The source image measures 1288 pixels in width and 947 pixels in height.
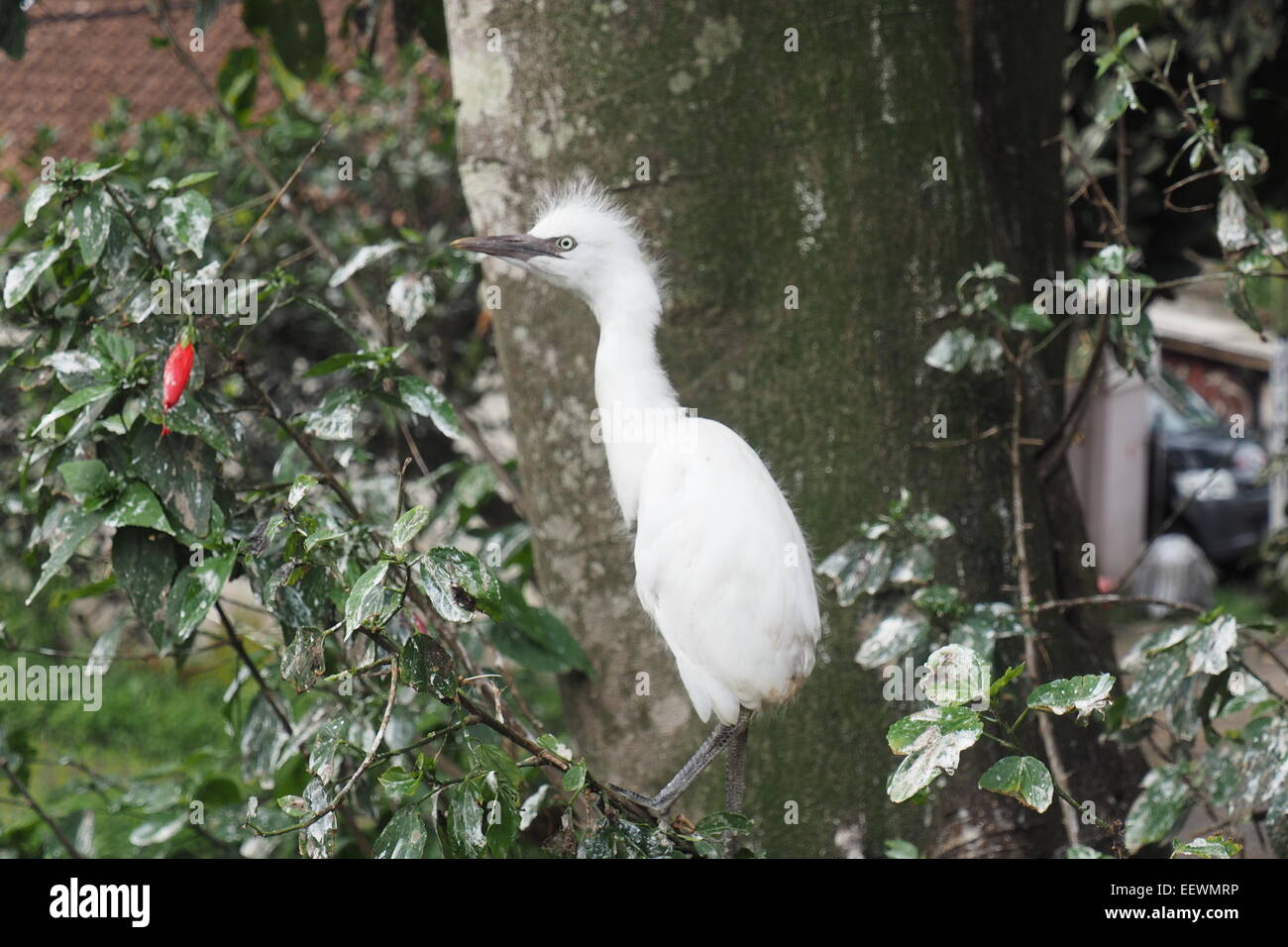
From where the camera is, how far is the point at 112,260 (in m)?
1.95

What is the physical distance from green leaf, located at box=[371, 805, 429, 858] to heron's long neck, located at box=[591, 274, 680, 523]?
0.54 metres

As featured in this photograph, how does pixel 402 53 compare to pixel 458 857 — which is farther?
pixel 402 53

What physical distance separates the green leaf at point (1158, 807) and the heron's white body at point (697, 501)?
827mm

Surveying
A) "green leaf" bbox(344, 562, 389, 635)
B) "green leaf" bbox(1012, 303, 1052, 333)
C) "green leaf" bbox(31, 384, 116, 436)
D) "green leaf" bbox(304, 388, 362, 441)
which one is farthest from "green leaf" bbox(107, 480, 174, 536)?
"green leaf" bbox(1012, 303, 1052, 333)

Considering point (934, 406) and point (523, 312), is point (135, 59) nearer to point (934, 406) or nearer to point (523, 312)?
point (523, 312)

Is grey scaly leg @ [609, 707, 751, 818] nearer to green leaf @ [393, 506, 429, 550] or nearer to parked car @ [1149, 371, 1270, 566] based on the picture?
green leaf @ [393, 506, 429, 550]

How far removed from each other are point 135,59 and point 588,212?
662cm

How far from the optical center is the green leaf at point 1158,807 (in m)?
2.05

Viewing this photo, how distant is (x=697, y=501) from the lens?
5.15 feet

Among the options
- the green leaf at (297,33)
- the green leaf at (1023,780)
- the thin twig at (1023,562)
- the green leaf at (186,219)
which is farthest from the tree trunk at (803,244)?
the green leaf at (297,33)

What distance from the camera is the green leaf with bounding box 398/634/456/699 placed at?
4.62ft

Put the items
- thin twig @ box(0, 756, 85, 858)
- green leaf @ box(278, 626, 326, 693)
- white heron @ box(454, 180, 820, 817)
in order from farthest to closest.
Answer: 1. thin twig @ box(0, 756, 85, 858)
2. white heron @ box(454, 180, 820, 817)
3. green leaf @ box(278, 626, 326, 693)

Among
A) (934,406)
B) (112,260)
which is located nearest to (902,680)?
(934,406)

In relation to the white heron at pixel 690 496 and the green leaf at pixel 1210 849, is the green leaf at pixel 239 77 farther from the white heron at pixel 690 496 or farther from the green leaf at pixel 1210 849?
the green leaf at pixel 1210 849
